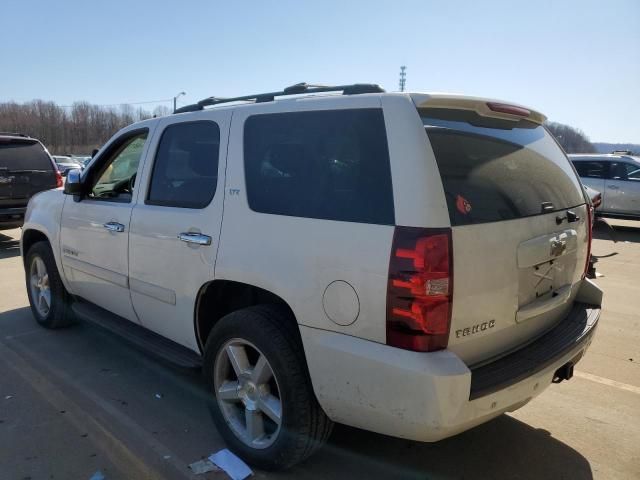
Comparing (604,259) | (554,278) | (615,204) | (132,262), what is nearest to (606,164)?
(615,204)

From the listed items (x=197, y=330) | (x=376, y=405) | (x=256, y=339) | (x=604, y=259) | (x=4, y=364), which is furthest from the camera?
(x=604, y=259)

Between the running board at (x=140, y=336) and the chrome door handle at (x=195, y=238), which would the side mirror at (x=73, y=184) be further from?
the chrome door handle at (x=195, y=238)

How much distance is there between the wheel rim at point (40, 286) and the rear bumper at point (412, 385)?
11.9 feet

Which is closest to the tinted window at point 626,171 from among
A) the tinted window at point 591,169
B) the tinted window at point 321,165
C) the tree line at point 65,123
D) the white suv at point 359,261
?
the tinted window at point 591,169

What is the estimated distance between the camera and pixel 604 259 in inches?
362

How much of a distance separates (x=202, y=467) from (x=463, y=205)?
1970 millimetres

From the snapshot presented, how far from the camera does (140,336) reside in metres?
3.56

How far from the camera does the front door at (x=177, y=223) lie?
300 cm

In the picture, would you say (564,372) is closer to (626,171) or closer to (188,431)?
(188,431)

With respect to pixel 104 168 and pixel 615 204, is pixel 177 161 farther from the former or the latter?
pixel 615 204

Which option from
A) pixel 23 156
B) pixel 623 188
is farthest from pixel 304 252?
pixel 623 188

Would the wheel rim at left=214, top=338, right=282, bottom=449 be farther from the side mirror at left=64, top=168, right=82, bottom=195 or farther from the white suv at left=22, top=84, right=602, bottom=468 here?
the side mirror at left=64, top=168, right=82, bottom=195

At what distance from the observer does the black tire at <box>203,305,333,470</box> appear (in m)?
2.48

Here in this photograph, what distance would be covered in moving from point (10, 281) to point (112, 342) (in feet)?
10.5
